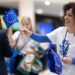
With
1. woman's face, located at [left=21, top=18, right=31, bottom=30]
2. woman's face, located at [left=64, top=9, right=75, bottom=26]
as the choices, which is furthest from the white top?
woman's face, located at [left=21, top=18, right=31, bottom=30]

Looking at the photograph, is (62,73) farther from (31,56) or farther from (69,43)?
(31,56)

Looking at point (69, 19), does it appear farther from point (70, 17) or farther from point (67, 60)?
point (67, 60)

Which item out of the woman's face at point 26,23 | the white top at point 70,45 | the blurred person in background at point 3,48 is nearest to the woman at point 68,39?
the white top at point 70,45

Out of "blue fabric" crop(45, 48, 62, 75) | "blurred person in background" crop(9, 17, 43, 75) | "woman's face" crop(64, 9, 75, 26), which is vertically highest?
"woman's face" crop(64, 9, 75, 26)

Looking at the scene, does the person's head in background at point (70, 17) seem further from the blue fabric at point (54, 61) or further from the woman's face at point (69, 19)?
the blue fabric at point (54, 61)

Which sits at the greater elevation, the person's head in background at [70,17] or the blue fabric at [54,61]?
the person's head in background at [70,17]

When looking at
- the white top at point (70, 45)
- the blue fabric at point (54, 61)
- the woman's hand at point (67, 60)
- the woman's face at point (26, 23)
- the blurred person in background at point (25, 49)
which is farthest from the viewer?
the woman's face at point (26, 23)

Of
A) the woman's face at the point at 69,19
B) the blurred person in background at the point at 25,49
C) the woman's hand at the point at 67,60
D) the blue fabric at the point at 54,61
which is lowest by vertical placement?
the blurred person in background at the point at 25,49

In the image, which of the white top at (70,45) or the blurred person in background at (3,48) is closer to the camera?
the white top at (70,45)

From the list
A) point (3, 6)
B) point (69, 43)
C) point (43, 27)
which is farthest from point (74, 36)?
point (43, 27)

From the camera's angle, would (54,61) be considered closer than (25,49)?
Yes

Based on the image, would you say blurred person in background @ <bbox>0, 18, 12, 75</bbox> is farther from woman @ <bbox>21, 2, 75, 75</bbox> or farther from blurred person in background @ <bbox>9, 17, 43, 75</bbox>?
blurred person in background @ <bbox>9, 17, 43, 75</bbox>

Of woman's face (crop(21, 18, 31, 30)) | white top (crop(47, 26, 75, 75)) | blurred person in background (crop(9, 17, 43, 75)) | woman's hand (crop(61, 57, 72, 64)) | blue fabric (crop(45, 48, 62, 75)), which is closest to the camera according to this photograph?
woman's hand (crop(61, 57, 72, 64))

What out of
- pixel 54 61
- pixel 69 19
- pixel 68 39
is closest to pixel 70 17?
pixel 69 19
